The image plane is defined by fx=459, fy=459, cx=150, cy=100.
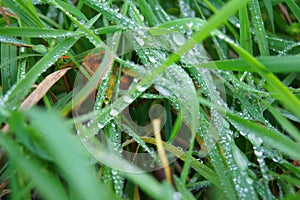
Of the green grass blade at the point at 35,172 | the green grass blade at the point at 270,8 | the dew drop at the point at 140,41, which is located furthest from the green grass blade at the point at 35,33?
the green grass blade at the point at 270,8

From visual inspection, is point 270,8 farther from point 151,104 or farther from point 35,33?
point 35,33

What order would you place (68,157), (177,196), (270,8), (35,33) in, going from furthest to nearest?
(270,8) → (35,33) → (177,196) → (68,157)

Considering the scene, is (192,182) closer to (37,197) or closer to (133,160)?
(133,160)

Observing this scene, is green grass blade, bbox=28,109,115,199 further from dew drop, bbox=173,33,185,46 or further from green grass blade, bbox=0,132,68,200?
dew drop, bbox=173,33,185,46

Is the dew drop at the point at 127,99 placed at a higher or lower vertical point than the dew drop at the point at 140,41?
lower

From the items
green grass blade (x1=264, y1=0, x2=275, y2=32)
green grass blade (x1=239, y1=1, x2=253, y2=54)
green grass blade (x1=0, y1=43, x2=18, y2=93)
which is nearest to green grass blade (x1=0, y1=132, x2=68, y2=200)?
green grass blade (x1=0, y1=43, x2=18, y2=93)

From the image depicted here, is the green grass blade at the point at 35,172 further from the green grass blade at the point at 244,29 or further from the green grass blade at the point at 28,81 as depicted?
the green grass blade at the point at 244,29

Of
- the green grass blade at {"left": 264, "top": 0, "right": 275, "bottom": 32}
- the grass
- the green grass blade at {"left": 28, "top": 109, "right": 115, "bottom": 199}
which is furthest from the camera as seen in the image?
the green grass blade at {"left": 264, "top": 0, "right": 275, "bottom": 32}

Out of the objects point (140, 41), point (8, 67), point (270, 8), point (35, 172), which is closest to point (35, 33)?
point (8, 67)
